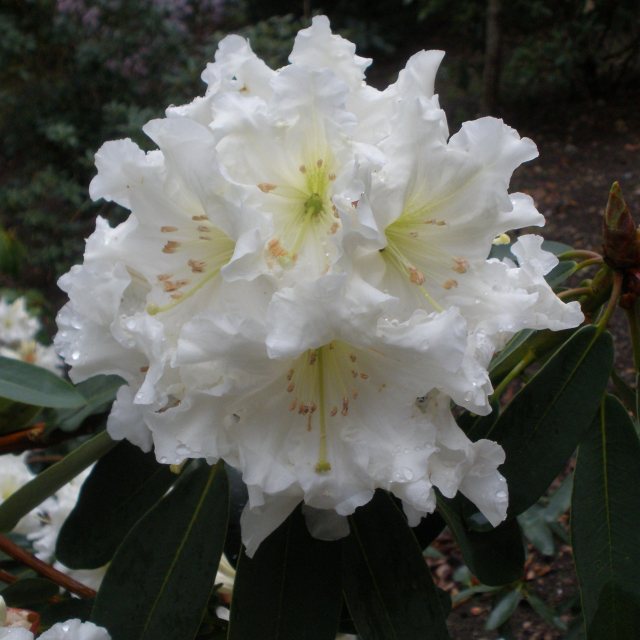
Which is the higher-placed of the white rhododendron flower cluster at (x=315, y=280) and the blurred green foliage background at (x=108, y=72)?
the blurred green foliage background at (x=108, y=72)

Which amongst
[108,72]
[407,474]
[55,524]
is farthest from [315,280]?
[108,72]

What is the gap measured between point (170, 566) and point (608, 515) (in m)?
0.40

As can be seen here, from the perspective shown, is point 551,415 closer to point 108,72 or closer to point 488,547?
point 488,547

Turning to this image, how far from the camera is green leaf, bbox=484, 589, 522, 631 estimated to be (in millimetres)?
1544

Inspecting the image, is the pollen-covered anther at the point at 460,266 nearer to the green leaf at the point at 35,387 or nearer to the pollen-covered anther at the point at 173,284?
the pollen-covered anther at the point at 173,284

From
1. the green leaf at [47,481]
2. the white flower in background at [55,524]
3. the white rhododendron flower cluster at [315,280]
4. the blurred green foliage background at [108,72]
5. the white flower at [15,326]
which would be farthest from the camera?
the blurred green foliage background at [108,72]

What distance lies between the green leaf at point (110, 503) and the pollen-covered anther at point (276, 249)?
A: 0.34m

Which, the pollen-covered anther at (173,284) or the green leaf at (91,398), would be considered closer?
the pollen-covered anther at (173,284)

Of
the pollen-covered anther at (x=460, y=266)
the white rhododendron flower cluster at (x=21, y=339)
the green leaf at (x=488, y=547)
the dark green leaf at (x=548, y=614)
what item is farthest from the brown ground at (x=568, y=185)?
the pollen-covered anther at (x=460, y=266)

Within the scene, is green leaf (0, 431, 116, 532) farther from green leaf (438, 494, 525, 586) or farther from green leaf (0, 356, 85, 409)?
green leaf (438, 494, 525, 586)

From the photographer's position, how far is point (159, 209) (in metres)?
0.65

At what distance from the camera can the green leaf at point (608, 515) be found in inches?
29.2

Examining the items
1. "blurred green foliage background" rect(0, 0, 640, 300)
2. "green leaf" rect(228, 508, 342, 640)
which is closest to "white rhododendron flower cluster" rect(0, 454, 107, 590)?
"green leaf" rect(228, 508, 342, 640)

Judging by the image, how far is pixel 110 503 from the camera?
88 centimetres
